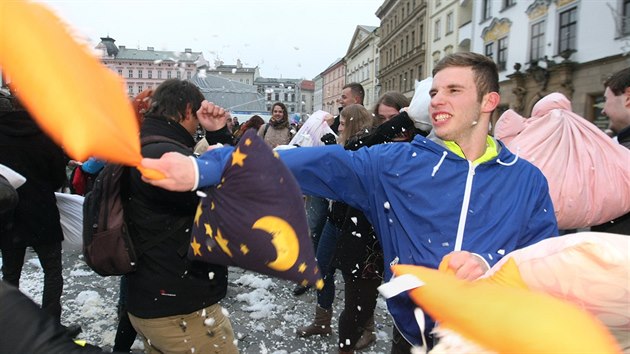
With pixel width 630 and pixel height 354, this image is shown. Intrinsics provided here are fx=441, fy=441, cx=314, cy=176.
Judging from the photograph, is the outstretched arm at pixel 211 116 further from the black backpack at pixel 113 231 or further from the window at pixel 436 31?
the window at pixel 436 31

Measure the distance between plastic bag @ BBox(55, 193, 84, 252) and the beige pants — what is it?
181cm

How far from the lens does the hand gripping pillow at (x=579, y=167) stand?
251cm

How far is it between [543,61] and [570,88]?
2248mm

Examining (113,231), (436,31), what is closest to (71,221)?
(113,231)

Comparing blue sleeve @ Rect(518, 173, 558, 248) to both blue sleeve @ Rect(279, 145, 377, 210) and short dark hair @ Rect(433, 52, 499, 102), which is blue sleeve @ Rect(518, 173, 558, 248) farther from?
blue sleeve @ Rect(279, 145, 377, 210)

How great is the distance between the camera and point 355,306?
3.13m

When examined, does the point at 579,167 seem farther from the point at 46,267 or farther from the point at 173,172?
the point at 46,267

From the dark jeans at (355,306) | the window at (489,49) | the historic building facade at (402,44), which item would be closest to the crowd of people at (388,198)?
the dark jeans at (355,306)

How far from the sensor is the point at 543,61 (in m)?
18.9

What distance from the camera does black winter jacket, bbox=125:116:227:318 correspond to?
2.05 meters

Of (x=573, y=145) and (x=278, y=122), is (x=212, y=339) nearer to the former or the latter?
(x=573, y=145)

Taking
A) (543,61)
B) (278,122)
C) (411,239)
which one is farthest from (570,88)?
(411,239)

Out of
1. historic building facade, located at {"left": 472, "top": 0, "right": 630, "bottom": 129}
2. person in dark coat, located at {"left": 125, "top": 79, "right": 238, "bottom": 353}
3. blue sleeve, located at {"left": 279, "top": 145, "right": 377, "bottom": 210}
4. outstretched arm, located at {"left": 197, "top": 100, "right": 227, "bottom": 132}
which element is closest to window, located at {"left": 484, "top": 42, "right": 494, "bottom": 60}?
historic building facade, located at {"left": 472, "top": 0, "right": 630, "bottom": 129}

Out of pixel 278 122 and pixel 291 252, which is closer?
pixel 291 252
